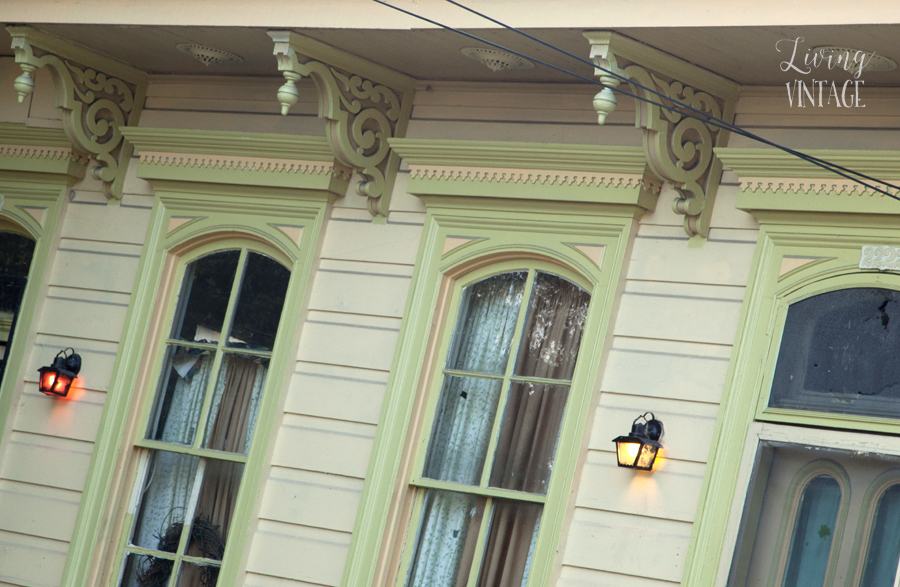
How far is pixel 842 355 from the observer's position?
4.96 metres

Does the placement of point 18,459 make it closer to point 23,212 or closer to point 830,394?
point 23,212

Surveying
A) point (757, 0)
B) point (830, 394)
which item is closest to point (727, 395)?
point (830, 394)

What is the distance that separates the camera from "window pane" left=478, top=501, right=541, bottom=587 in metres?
5.47

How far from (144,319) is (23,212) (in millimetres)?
1225

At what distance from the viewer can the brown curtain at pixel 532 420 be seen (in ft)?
18.1

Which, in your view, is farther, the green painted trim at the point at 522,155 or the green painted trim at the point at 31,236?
the green painted trim at the point at 31,236

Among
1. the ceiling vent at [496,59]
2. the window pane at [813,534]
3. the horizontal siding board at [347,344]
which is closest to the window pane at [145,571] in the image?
the horizontal siding board at [347,344]

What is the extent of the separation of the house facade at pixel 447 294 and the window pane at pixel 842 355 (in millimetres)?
12

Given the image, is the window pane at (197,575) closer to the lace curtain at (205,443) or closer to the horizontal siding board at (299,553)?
the lace curtain at (205,443)

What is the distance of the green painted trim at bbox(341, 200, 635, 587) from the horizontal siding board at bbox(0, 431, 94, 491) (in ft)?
5.90

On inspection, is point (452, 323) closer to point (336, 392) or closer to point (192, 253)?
point (336, 392)

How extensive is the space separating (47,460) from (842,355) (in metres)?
4.32

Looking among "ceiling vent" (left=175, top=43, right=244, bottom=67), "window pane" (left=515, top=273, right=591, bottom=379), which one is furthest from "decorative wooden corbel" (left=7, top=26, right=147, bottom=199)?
"window pane" (left=515, top=273, right=591, bottom=379)

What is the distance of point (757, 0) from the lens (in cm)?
466
